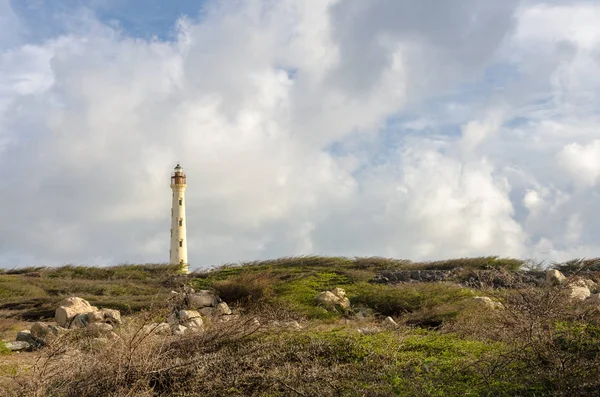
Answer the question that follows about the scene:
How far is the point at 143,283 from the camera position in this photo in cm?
2253

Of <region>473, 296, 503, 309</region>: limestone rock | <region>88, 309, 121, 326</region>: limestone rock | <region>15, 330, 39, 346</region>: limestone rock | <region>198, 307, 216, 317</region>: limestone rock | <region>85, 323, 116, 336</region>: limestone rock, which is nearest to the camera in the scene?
<region>85, 323, 116, 336</region>: limestone rock

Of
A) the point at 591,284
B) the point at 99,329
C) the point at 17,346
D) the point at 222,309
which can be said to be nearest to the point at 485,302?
the point at 222,309

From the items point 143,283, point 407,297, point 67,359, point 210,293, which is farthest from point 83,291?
point 67,359

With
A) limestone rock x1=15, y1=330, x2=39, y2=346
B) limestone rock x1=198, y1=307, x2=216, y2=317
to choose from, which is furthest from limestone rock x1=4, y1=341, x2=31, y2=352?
limestone rock x1=198, y1=307, x2=216, y2=317

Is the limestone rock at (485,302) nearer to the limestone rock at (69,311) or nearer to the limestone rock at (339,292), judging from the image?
the limestone rock at (339,292)

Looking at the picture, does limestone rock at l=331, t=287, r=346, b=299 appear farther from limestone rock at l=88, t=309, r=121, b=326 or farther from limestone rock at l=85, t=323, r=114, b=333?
limestone rock at l=85, t=323, r=114, b=333

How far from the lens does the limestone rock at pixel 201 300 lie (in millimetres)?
15344

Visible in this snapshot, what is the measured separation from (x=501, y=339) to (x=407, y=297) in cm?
657

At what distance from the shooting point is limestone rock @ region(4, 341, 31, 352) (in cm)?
1151

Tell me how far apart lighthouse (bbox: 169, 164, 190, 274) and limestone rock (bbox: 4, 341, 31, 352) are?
2181cm

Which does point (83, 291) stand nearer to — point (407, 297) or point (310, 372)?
point (407, 297)

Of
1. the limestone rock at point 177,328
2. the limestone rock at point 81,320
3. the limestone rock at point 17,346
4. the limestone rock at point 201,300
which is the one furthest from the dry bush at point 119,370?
the limestone rock at point 201,300

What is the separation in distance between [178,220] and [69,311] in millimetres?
20589

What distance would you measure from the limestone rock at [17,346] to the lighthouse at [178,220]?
21810 millimetres
